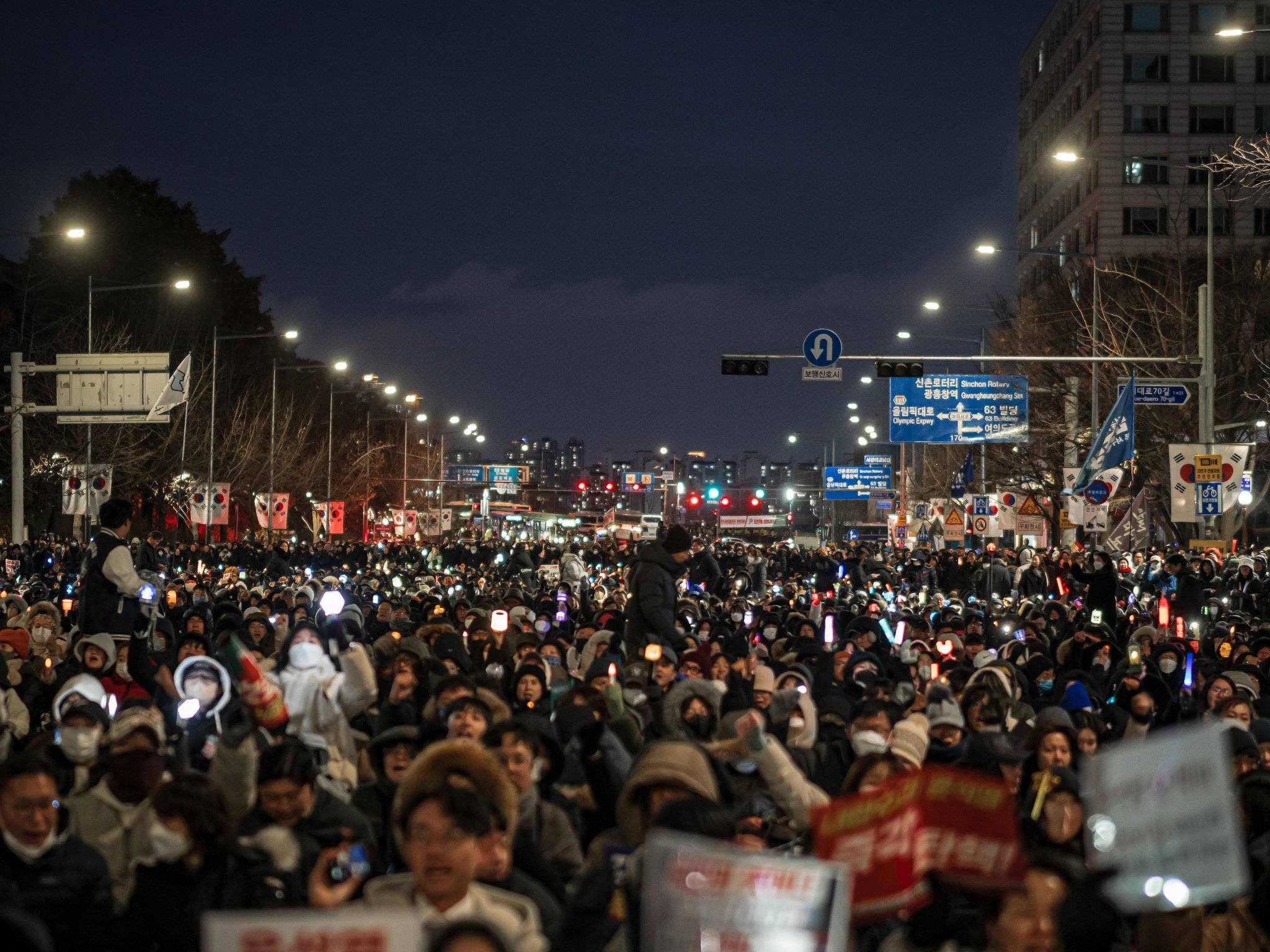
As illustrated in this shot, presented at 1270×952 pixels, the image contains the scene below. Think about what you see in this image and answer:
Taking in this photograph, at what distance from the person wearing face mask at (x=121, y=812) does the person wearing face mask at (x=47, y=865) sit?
24 centimetres

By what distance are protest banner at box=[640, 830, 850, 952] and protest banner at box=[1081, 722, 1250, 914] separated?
2.28ft

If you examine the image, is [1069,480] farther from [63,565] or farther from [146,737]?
[146,737]

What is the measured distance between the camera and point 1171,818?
4.25 metres

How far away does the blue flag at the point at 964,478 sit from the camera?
189 ft

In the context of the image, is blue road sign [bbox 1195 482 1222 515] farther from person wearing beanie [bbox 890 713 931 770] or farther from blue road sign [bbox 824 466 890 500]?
blue road sign [bbox 824 466 890 500]

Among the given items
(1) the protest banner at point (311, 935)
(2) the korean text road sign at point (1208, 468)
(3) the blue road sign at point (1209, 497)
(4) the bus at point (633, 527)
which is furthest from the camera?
(4) the bus at point (633, 527)

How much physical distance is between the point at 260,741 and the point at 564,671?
5.73 metres

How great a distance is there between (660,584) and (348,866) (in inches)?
318

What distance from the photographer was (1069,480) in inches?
1471

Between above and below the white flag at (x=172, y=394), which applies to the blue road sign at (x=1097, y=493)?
below

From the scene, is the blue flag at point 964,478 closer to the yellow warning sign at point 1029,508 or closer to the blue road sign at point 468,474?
the yellow warning sign at point 1029,508

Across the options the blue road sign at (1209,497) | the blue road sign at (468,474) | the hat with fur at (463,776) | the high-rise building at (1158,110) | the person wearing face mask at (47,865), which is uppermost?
the high-rise building at (1158,110)

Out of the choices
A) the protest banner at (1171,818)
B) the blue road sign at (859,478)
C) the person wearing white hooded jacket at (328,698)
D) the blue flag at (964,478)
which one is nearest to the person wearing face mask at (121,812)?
the person wearing white hooded jacket at (328,698)

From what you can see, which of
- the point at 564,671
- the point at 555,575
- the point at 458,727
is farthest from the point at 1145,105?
the point at 458,727
